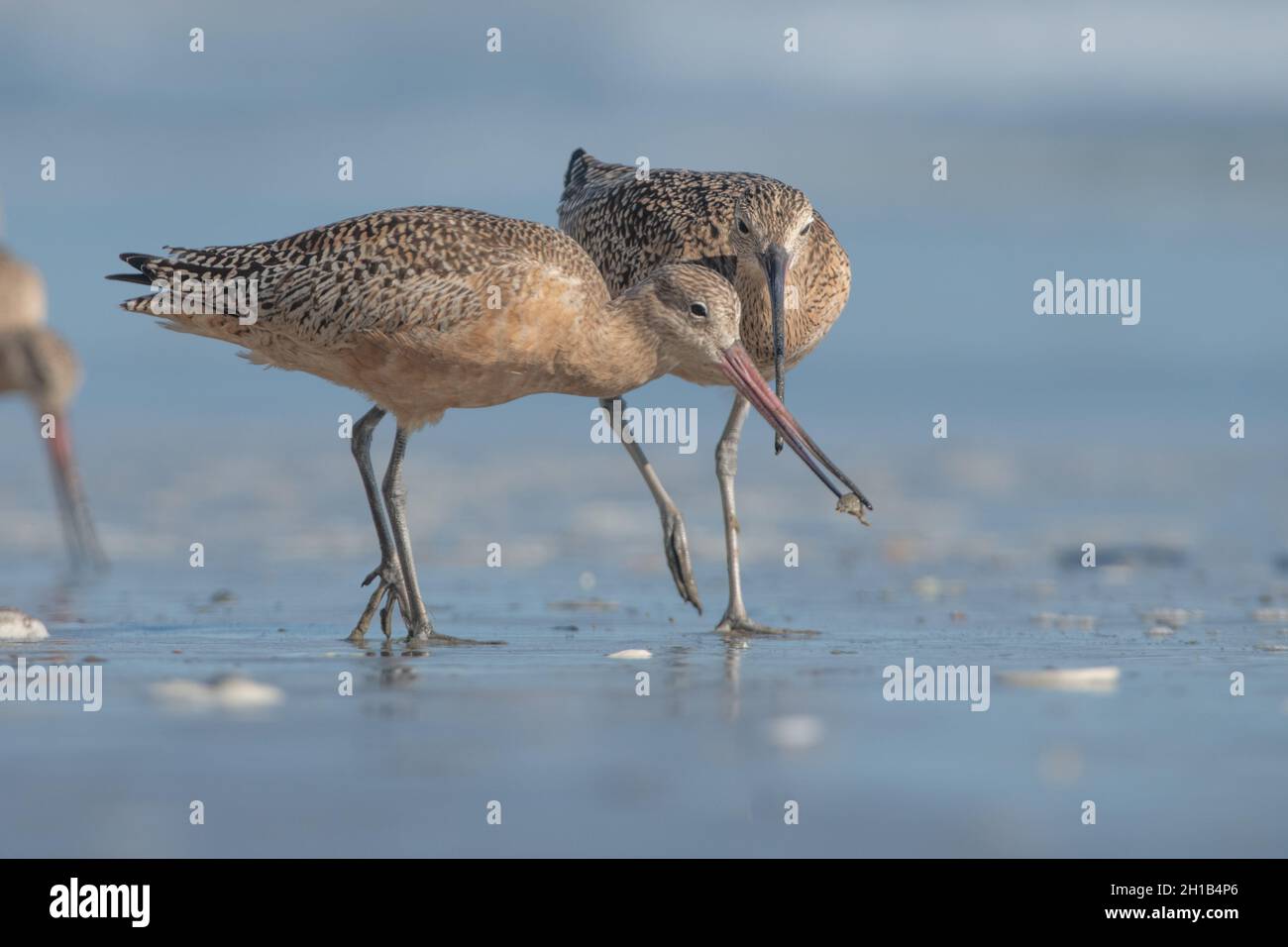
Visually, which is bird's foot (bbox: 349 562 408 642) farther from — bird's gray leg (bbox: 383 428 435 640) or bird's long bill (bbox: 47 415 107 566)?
bird's long bill (bbox: 47 415 107 566)

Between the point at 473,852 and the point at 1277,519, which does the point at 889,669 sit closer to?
the point at 473,852

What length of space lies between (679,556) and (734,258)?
1.29 meters

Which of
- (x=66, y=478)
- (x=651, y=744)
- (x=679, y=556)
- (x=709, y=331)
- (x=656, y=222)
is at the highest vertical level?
(x=656, y=222)

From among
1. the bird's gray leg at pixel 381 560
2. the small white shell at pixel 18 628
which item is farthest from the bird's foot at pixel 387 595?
the small white shell at pixel 18 628

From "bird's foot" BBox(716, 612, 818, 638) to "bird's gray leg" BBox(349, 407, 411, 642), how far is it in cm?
127

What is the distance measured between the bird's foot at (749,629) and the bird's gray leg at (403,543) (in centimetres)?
117

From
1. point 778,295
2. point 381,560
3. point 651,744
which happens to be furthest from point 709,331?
point 651,744

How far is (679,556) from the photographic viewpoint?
797 cm

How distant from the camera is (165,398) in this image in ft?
69.4

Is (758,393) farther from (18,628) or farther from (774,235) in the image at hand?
(18,628)

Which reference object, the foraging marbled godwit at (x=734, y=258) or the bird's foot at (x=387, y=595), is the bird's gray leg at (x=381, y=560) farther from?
the foraging marbled godwit at (x=734, y=258)

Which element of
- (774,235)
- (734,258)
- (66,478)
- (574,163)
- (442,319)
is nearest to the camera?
(442,319)

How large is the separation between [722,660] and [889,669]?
1.97 ft

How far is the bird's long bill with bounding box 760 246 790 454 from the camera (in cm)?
739
